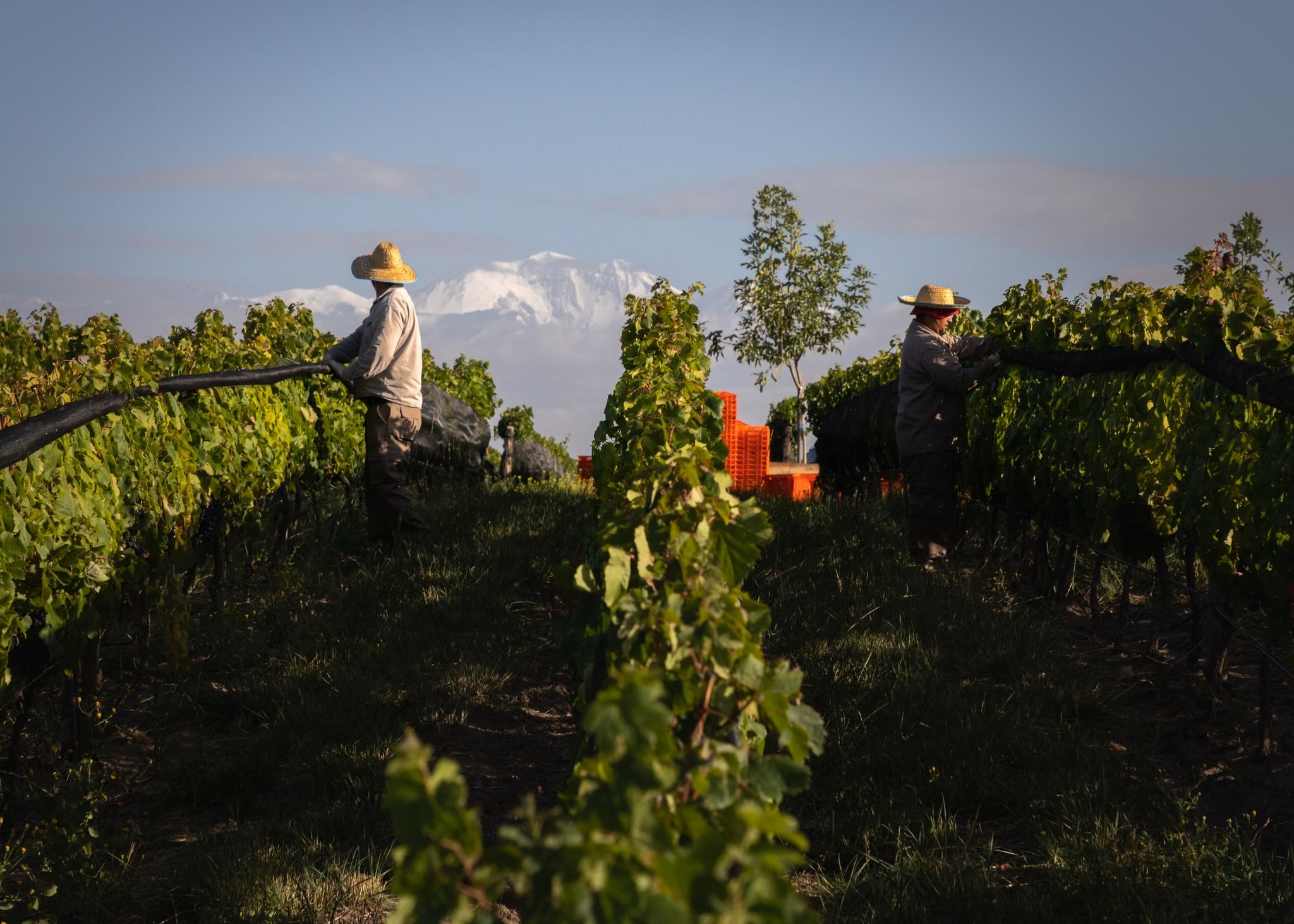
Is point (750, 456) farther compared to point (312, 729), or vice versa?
point (750, 456)

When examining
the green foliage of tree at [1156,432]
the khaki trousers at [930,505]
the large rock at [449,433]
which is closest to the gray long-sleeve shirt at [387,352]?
the large rock at [449,433]

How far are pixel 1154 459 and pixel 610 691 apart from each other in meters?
4.71

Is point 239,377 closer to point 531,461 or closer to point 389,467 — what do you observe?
point 389,467

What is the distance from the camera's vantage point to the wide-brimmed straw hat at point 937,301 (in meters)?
7.67

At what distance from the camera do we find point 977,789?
443 centimetres

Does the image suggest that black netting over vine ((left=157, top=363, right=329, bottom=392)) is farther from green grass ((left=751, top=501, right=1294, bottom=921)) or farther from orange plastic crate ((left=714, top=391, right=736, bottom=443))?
orange plastic crate ((left=714, top=391, right=736, bottom=443))

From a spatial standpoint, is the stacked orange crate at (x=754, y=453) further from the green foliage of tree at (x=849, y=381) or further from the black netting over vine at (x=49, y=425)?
the black netting over vine at (x=49, y=425)

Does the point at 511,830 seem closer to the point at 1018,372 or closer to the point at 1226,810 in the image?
the point at 1226,810

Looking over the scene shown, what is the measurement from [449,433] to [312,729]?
7170mm

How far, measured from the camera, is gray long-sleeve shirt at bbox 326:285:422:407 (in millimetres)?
7812

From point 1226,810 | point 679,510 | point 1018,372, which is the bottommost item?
point 1226,810

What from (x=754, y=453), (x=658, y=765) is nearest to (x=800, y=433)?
(x=754, y=453)

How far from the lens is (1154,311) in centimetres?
600

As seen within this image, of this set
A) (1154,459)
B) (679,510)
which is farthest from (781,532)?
(679,510)
